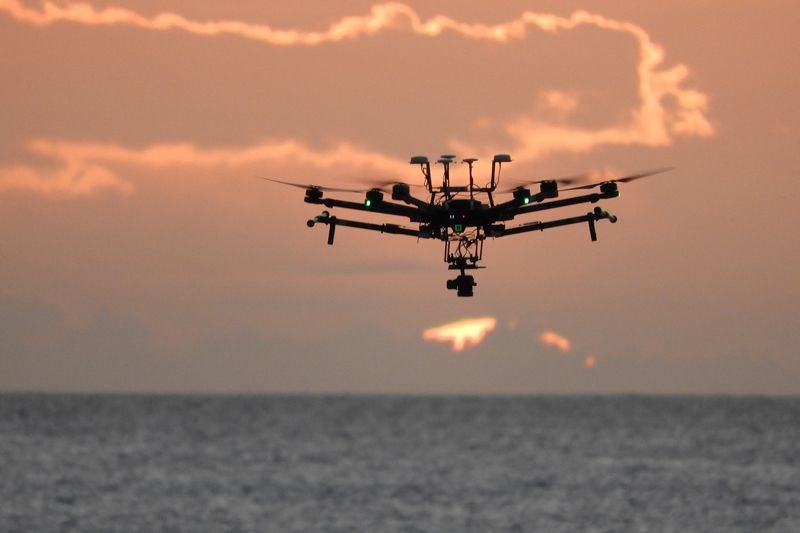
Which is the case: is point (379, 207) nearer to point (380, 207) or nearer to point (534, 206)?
point (380, 207)

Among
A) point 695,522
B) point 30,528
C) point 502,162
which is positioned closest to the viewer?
point 502,162

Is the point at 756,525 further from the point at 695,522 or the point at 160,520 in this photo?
the point at 160,520

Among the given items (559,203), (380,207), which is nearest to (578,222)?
(559,203)

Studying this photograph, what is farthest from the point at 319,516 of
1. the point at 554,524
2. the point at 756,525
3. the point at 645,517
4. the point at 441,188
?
the point at 441,188

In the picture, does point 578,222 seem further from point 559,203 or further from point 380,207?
point 380,207

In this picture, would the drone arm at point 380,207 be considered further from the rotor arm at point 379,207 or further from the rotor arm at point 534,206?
the rotor arm at point 534,206

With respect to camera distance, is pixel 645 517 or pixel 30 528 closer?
pixel 30 528

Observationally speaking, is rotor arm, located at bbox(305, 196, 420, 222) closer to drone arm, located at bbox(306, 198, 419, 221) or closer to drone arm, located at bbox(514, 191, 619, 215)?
drone arm, located at bbox(306, 198, 419, 221)

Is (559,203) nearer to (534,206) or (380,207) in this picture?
(534,206)

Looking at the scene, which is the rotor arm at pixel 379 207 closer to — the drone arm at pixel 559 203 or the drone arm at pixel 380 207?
the drone arm at pixel 380 207

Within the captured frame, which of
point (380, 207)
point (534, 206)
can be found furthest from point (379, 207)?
point (534, 206)

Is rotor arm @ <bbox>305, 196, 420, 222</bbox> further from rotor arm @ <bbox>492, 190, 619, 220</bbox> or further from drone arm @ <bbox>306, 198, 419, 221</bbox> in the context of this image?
rotor arm @ <bbox>492, 190, 619, 220</bbox>
